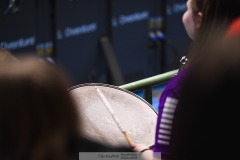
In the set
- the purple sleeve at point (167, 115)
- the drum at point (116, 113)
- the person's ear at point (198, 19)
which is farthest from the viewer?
the drum at point (116, 113)

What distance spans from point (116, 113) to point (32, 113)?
4.12 feet

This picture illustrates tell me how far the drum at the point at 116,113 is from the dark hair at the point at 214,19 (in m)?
0.51

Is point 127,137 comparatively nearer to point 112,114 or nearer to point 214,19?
point 112,114

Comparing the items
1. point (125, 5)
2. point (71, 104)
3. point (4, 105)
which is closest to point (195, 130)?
Result: point (71, 104)

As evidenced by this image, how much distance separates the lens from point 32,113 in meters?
1.45

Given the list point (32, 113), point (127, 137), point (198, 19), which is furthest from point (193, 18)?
point (32, 113)

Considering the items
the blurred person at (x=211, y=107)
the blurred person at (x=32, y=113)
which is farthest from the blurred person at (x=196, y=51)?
the blurred person at (x=32, y=113)

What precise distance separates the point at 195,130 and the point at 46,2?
18.3 ft

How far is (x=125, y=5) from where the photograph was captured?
854cm

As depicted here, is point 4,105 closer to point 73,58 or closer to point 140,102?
point 140,102

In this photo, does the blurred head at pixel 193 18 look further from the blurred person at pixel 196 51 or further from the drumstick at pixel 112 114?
the drumstick at pixel 112 114

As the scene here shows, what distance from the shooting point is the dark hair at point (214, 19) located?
212 cm

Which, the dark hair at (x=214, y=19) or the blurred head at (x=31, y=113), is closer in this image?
the blurred head at (x=31, y=113)

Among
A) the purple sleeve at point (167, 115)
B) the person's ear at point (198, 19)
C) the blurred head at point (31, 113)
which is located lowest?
the blurred head at point (31, 113)
